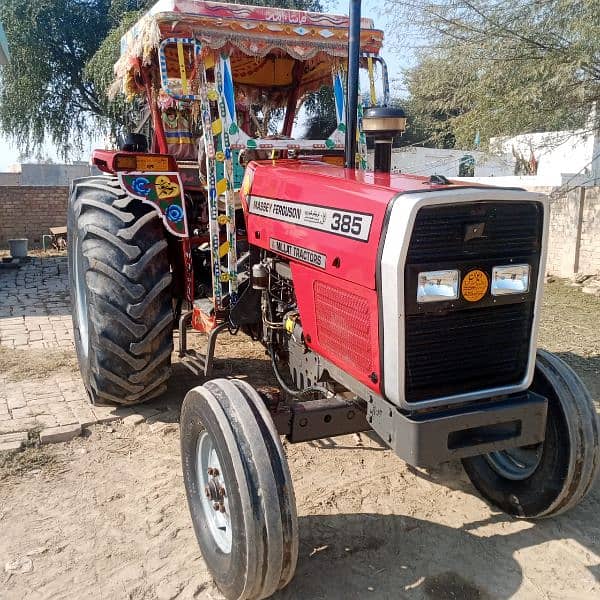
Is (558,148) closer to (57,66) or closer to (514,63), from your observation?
(514,63)

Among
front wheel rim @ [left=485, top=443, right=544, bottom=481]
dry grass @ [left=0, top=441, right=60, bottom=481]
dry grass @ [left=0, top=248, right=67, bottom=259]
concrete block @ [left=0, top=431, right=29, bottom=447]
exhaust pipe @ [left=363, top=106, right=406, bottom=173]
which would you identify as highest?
exhaust pipe @ [left=363, top=106, right=406, bottom=173]

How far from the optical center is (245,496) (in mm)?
2426

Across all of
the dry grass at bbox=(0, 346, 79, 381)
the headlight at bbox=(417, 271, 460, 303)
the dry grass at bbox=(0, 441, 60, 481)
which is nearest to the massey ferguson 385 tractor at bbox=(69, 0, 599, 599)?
the headlight at bbox=(417, 271, 460, 303)

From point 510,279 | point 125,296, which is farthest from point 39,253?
point 510,279

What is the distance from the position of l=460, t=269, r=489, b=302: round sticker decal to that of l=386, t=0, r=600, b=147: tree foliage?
21.3ft

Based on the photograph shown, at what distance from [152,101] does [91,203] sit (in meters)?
1.13

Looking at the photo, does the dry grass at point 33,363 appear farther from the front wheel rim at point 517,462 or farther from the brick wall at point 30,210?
the brick wall at point 30,210

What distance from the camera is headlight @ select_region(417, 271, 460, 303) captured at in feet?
8.00

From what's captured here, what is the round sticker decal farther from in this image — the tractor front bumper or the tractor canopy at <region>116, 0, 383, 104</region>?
the tractor canopy at <region>116, 0, 383, 104</region>

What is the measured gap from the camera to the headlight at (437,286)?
2.44m

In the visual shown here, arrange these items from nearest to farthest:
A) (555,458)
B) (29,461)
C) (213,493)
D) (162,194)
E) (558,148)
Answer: (213,493) → (555,458) → (29,461) → (162,194) → (558,148)

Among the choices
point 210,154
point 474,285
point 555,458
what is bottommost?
point 555,458

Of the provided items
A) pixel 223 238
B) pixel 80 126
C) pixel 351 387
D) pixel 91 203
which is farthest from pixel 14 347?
pixel 80 126

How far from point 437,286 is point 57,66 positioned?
17740 mm
